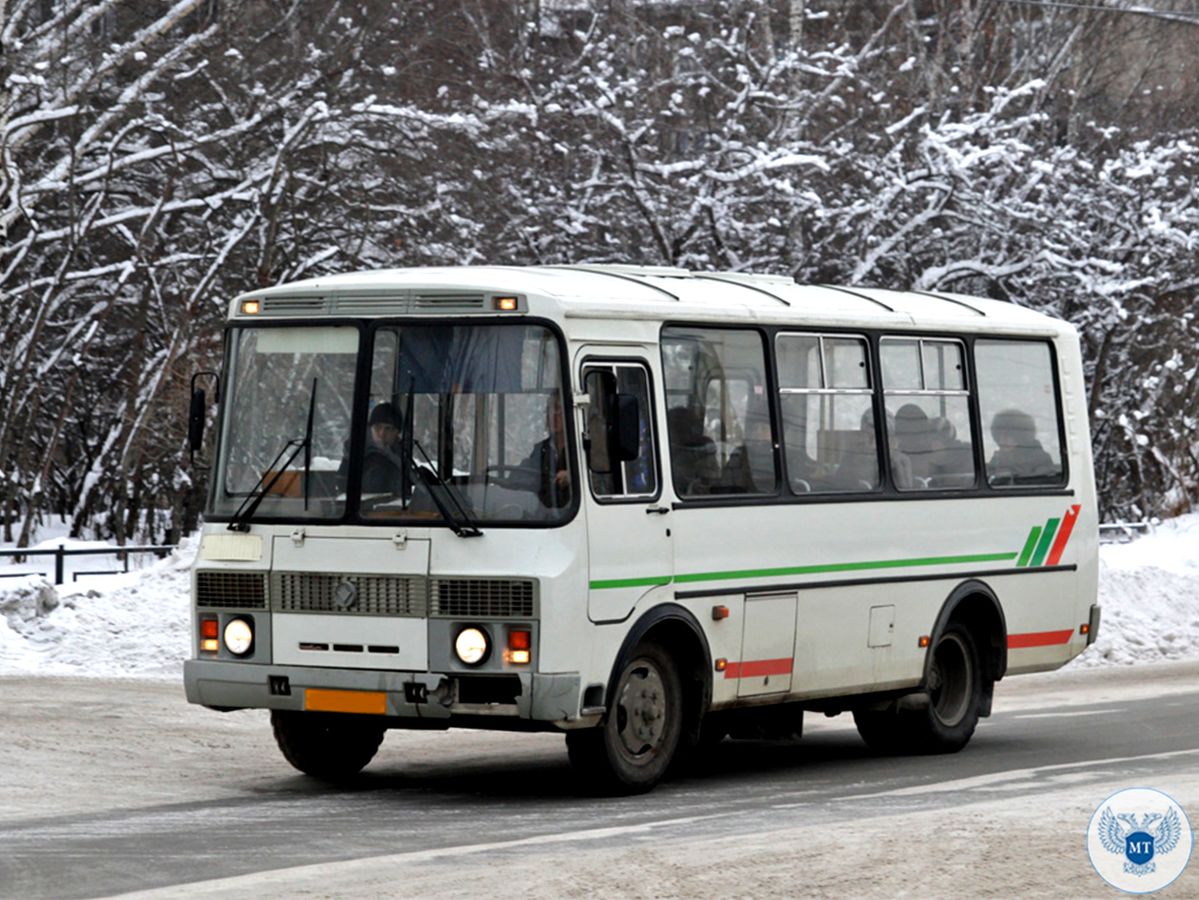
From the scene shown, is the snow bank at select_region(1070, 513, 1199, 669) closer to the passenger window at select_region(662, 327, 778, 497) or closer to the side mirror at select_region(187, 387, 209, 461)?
the passenger window at select_region(662, 327, 778, 497)

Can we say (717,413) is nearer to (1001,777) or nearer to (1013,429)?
(1001,777)

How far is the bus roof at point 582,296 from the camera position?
37.8 ft

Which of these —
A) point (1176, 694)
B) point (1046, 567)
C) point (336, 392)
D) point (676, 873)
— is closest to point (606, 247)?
point (1176, 694)

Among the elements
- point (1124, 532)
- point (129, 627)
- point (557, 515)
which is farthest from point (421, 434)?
point (1124, 532)

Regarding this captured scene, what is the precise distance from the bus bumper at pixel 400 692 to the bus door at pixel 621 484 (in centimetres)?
51

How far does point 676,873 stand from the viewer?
29.0ft

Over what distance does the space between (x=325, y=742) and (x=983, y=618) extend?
180 inches

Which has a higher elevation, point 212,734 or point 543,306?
point 543,306

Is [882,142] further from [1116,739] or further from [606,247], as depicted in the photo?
[1116,739]

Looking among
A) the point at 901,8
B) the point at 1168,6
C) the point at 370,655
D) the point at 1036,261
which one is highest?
the point at 1168,6

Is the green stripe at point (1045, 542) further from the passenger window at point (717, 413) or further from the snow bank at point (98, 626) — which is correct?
the snow bank at point (98, 626)

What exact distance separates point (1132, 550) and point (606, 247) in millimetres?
8117

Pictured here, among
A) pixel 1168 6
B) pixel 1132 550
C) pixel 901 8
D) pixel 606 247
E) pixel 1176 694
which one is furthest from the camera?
pixel 1168 6

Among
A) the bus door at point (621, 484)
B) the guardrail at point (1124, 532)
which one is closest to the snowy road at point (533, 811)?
the bus door at point (621, 484)
